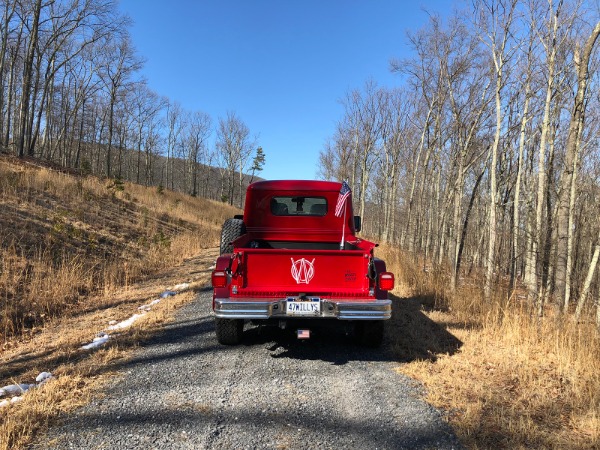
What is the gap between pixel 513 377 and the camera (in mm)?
3686

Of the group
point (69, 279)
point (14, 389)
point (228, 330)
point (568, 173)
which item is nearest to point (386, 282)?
point (228, 330)

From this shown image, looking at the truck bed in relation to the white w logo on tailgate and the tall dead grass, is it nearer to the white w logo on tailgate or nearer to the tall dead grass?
the white w logo on tailgate

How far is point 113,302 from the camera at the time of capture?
22.2 ft

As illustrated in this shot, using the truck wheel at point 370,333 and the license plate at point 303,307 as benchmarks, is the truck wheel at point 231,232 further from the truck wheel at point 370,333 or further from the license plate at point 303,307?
the truck wheel at point 370,333

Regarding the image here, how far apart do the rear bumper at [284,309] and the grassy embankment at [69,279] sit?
1.32 meters

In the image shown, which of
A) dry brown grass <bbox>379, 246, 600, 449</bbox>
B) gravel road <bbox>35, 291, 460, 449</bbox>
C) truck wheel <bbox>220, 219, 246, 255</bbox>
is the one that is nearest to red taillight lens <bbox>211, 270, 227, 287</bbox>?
gravel road <bbox>35, 291, 460, 449</bbox>

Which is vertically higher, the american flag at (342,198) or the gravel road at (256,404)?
the american flag at (342,198)

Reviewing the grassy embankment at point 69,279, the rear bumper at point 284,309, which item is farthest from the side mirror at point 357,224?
the grassy embankment at point 69,279

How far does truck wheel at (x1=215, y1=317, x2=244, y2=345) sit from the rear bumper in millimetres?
690

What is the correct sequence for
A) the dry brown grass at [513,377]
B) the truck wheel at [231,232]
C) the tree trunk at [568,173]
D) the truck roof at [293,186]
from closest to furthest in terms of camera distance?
the dry brown grass at [513,377], the truck wheel at [231,232], the truck roof at [293,186], the tree trunk at [568,173]

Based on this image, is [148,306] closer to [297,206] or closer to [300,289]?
[297,206]

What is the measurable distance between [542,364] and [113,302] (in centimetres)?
667

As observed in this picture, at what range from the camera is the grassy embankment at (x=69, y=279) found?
342cm

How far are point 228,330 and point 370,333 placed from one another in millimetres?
1739
